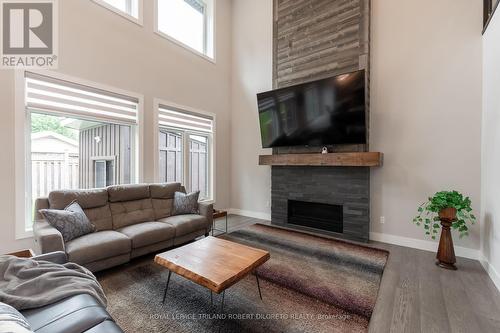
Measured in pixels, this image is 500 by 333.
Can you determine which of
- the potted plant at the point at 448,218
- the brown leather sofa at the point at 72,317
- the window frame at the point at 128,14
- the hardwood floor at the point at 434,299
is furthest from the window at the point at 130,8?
the potted plant at the point at 448,218

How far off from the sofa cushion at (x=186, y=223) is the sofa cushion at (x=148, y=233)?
0.33 ft

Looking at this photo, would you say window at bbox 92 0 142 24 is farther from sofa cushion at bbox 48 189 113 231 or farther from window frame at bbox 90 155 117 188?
sofa cushion at bbox 48 189 113 231

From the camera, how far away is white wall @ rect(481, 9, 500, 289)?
7.63 ft

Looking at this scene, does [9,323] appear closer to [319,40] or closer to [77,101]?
[77,101]

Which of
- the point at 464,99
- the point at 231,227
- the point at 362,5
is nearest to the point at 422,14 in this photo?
the point at 362,5

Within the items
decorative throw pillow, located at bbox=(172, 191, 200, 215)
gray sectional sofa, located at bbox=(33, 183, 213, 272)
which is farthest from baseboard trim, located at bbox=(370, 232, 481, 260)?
decorative throw pillow, located at bbox=(172, 191, 200, 215)

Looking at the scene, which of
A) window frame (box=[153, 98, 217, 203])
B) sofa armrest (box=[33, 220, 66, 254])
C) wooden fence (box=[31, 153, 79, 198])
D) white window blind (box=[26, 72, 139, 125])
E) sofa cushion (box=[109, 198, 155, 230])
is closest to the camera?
sofa armrest (box=[33, 220, 66, 254])

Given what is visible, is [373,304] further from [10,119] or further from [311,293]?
[10,119]

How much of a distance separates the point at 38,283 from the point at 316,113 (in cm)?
377


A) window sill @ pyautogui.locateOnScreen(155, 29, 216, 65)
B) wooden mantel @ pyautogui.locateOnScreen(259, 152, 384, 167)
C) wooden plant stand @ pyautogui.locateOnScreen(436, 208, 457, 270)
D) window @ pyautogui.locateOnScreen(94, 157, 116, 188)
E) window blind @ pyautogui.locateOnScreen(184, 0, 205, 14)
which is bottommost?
wooden plant stand @ pyautogui.locateOnScreen(436, 208, 457, 270)

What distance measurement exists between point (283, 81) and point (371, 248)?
334 centimetres

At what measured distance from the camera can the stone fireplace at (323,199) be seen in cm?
355

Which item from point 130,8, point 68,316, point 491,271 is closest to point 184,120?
point 130,8

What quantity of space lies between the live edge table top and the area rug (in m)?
0.37
